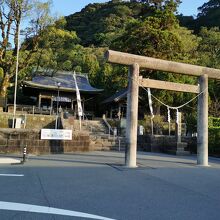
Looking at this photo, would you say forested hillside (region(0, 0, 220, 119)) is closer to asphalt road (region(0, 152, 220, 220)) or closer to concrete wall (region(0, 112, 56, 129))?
concrete wall (region(0, 112, 56, 129))

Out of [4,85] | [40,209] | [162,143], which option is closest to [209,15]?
[4,85]

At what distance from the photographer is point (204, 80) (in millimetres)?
13070

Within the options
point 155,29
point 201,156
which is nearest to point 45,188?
point 201,156

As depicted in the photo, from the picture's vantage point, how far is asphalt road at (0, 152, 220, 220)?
208 inches

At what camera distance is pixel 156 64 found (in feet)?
39.8

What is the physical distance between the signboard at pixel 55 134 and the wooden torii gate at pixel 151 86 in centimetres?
461

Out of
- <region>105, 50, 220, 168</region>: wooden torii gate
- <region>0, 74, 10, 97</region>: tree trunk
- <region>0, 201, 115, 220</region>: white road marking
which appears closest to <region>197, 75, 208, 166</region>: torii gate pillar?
<region>105, 50, 220, 168</region>: wooden torii gate

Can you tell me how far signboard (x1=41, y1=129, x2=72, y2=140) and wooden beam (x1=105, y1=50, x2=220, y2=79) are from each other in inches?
201

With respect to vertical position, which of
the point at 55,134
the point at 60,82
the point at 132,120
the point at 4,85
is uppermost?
the point at 60,82

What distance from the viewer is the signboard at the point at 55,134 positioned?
14702mm

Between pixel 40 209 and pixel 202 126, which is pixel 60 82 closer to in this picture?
pixel 202 126

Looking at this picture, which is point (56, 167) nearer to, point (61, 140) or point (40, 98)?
point (61, 140)

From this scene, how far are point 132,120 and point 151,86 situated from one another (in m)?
1.60

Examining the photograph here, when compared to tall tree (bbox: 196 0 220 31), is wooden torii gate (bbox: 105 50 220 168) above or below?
below
